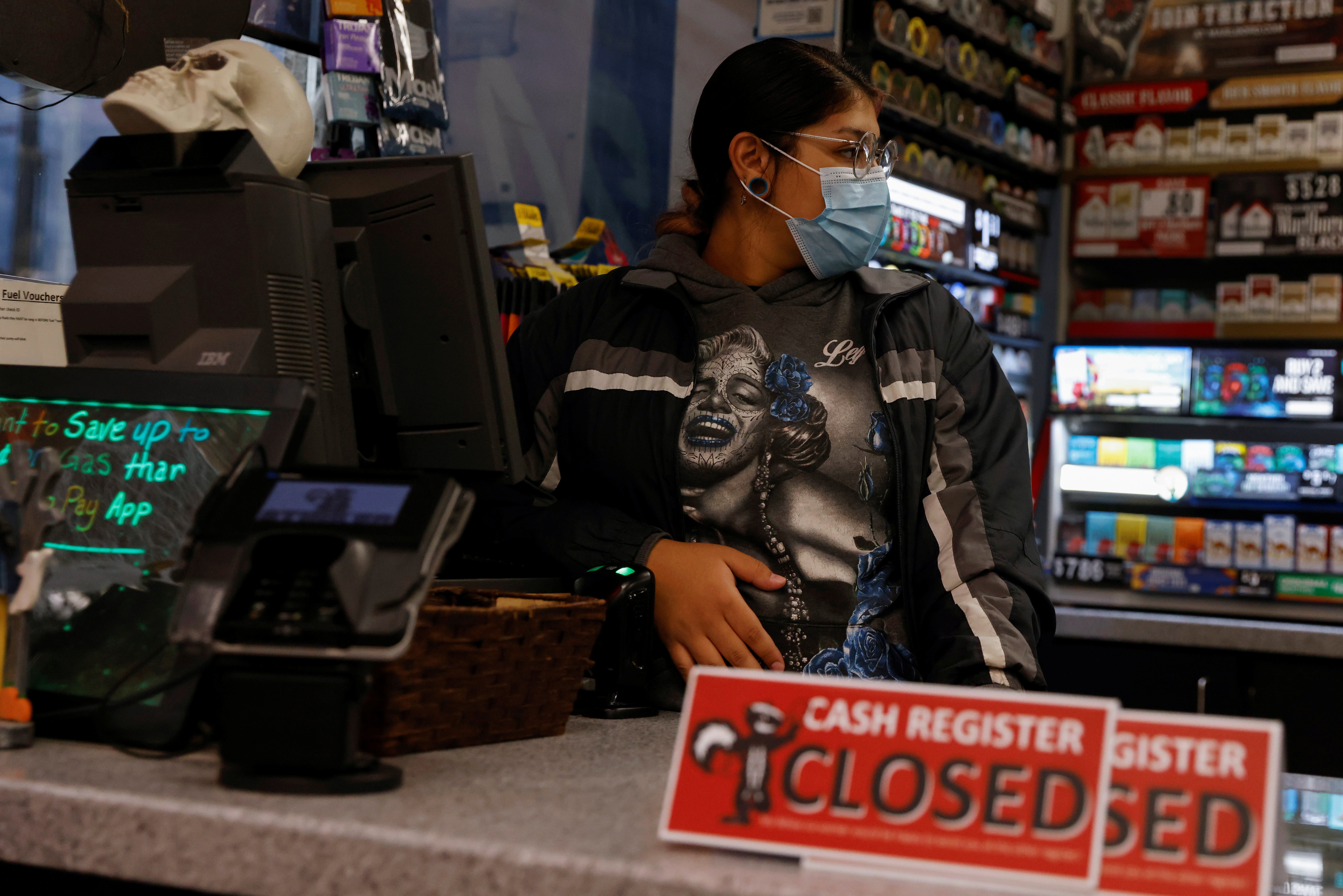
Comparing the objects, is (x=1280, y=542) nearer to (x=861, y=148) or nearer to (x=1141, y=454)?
(x=1141, y=454)

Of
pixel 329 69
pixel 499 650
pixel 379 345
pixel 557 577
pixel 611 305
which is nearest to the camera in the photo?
pixel 499 650

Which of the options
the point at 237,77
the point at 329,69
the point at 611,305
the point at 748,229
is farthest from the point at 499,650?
the point at 329,69

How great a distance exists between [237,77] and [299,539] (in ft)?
2.13

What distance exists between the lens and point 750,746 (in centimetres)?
88

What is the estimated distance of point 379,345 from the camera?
1.49m

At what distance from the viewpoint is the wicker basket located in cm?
110

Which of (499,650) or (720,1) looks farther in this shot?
(720,1)

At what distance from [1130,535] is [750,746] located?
12.5 feet

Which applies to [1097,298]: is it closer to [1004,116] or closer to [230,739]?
[1004,116]

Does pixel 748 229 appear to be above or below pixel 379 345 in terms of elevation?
above

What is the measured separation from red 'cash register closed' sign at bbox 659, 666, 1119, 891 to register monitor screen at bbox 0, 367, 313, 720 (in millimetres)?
531

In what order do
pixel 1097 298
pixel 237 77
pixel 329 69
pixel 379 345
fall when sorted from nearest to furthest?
1. pixel 237 77
2. pixel 379 345
3. pixel 329 69
4. pixel 1097 298

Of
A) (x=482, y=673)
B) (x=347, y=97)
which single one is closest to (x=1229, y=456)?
(x=347, y=97)

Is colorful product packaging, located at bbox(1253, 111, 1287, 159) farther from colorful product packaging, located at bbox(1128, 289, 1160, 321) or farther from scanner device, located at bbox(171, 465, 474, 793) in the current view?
scanner device, located at bbox(171, 465, 474, 793)
